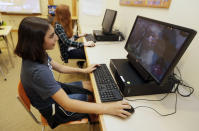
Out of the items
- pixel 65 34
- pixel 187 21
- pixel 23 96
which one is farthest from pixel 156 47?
pixel 65 34

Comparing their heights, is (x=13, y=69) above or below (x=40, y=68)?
below

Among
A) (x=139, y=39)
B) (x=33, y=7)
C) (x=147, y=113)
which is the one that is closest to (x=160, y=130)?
(x=147, y=113)

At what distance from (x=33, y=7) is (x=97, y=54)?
163 inches

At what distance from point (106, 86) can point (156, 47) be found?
0.41 m

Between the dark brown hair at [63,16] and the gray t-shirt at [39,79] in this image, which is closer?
the gray t-shirt at [39,79]

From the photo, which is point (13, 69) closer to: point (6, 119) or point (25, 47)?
point (6, 119)

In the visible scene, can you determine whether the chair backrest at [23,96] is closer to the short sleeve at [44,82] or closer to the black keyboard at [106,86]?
the short sleeve at [44,82]

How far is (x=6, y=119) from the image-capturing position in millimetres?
1433

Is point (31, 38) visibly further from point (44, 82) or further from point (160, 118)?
point (160, 118)

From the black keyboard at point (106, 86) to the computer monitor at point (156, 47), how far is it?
0.70 ft

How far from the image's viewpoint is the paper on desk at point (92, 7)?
2.70 m

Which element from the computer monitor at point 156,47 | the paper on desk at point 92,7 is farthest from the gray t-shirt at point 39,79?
the paper on desk at point 92,7

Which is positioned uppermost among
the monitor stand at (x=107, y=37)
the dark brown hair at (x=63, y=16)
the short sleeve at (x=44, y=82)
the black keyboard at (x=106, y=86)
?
the dark brown hair at (x=63, y=16)

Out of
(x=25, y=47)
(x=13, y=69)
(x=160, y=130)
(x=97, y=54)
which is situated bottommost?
(x=13, y=69)
